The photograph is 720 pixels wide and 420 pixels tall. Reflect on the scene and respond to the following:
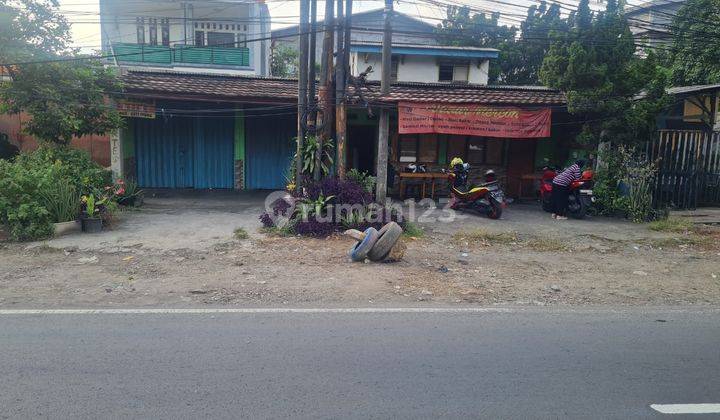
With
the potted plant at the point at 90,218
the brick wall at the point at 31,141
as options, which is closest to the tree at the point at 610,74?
the potted plant at the point at 90,218

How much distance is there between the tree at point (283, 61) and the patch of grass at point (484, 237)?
2042 cm

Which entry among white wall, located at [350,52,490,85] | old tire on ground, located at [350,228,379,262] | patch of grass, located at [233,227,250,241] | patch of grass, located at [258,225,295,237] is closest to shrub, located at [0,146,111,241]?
patch of grass, located at [233,227,250,241]

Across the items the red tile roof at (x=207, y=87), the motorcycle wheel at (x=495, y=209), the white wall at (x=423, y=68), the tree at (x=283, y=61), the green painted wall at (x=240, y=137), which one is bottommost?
the motorcycle wheel at (x=495, y=209)

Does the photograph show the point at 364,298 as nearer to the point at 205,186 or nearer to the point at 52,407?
the point at 52,407

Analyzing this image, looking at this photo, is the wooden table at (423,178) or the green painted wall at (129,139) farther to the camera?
the green painted wall at (129,139)

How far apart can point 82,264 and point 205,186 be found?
8.61 m

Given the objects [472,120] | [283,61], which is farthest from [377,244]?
[283,61]

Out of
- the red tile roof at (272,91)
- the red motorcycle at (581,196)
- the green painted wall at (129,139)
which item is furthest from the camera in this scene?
the green painted wall at (129,139)

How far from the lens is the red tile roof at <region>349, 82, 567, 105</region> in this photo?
13602 mm

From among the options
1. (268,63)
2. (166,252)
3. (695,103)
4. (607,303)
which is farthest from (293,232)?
(268,63)

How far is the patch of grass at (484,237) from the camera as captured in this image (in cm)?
994

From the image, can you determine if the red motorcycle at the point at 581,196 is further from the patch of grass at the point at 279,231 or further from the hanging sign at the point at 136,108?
the hanging sign at the point at 136,108

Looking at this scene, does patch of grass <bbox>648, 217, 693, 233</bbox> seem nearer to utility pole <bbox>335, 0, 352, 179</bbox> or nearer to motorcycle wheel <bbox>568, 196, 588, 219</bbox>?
motorcycle wheel <bbox>568, 196, 588, 219</bbox>

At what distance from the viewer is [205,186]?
16.1 metres
